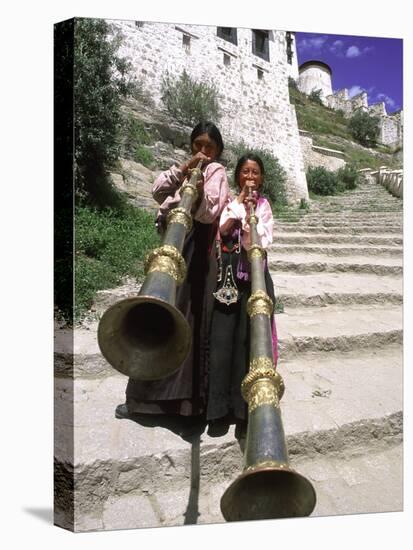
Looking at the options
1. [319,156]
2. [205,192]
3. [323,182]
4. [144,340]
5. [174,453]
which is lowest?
[174,453]

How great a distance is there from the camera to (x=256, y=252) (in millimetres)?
2484

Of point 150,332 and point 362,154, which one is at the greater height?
point 362,154

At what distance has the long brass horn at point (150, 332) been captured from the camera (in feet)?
5.00

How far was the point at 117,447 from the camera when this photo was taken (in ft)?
7.92

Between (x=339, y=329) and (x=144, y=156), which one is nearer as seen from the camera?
(x=144, y=156)

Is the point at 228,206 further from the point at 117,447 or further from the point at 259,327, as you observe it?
the point at 117,447

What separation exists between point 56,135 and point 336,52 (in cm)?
192

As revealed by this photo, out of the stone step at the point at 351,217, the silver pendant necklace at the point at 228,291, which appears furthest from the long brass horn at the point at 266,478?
the stone step at the point at 351,217

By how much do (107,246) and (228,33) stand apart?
1483 millimetres

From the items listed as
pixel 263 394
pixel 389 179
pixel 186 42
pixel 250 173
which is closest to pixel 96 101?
pixel 186 42

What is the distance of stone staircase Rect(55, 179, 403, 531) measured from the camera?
2.43 metres

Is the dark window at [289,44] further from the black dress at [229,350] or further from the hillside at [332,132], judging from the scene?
the black dress at [229,350]

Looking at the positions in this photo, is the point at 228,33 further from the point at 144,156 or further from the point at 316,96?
the point at 144,156

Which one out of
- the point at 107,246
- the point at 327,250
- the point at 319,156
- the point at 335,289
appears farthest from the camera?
the point at 327,250
